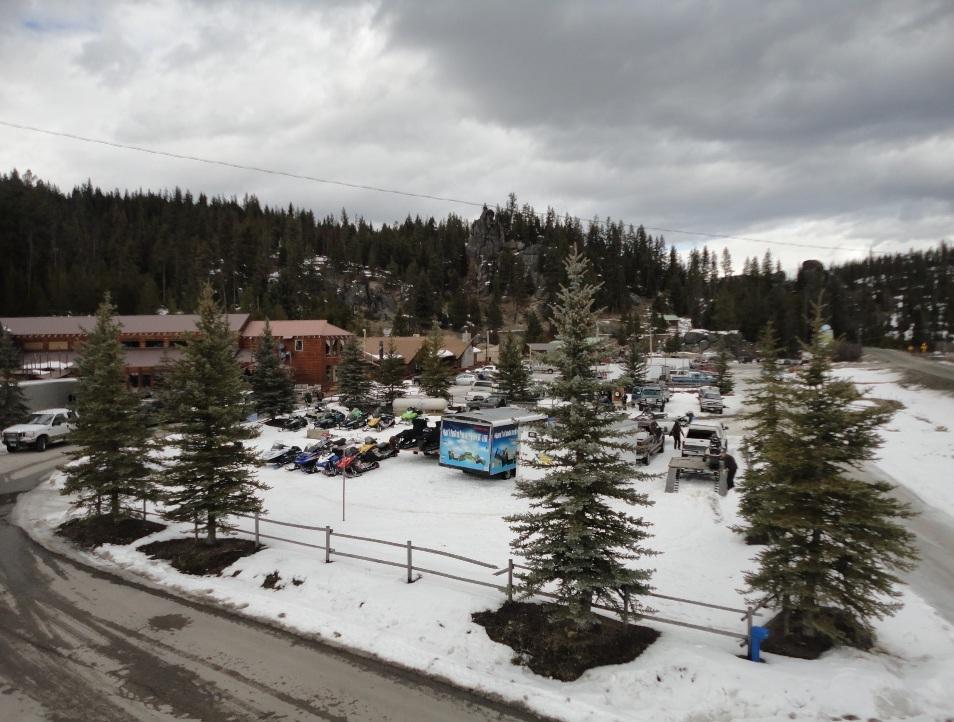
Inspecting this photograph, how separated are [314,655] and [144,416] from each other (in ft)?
39.9

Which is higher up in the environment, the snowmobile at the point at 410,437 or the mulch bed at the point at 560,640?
the mulch bed at the point at 560,640

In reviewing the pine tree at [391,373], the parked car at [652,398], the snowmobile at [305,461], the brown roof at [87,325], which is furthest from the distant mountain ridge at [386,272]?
the snowmobile at [305,461]

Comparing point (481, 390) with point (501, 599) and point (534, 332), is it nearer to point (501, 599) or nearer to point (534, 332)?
point (501, 599)

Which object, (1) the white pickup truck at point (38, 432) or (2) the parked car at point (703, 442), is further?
(1) the white pickup truck at point (38, 432)

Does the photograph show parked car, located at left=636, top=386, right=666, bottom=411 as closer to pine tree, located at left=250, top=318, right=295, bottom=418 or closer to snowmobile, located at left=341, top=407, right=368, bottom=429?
snowmobile, located at left=341, top=407, right=368, bottom=429

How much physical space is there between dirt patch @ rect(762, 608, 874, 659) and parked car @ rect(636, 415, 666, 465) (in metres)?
15.6

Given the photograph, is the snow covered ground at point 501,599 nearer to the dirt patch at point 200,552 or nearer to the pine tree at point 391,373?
the dirt patch at point 200,552

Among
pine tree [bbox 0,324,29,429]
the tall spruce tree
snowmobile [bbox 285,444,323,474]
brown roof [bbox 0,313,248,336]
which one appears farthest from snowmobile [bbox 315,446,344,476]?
brown roof [bbox 0,313,248,336]

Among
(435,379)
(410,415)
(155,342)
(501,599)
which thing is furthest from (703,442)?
(155,342)

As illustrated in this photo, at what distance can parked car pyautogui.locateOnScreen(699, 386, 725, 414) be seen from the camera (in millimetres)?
45438

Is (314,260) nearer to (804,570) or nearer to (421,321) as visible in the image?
(421,321)

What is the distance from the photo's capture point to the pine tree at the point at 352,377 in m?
44.1

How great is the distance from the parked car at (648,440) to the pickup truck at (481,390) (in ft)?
65.0

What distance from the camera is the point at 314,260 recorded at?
14638cm
